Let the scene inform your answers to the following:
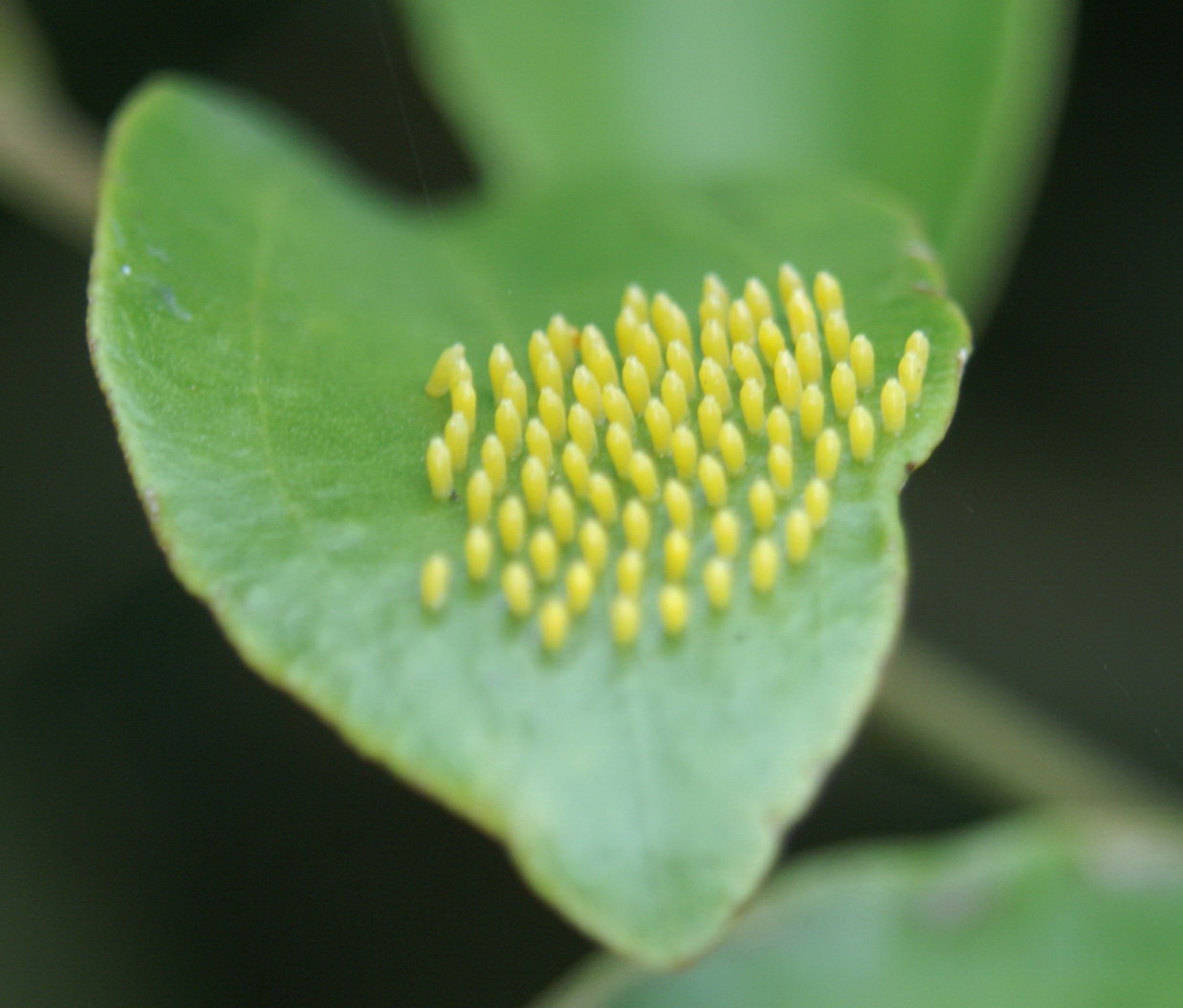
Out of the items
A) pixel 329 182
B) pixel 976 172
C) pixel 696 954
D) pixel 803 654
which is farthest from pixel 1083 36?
pixel 696 954

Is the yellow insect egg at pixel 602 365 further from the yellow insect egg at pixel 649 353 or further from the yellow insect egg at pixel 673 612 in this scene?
the yellow insect egg at pixel 673 612

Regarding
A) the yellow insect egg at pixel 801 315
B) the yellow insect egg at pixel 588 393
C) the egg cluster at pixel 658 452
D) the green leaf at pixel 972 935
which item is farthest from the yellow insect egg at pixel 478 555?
the green leaf at pixel 972 935

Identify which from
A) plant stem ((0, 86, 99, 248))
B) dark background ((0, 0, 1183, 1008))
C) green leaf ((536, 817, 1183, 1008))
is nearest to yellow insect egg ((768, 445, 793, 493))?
green leaf ((536, 817, 1183, 1008))

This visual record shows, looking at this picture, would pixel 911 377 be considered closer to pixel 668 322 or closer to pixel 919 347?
pixel 919 347

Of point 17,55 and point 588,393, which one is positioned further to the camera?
point 17,55

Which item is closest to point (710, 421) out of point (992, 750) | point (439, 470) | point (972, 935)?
point (439, 470)
